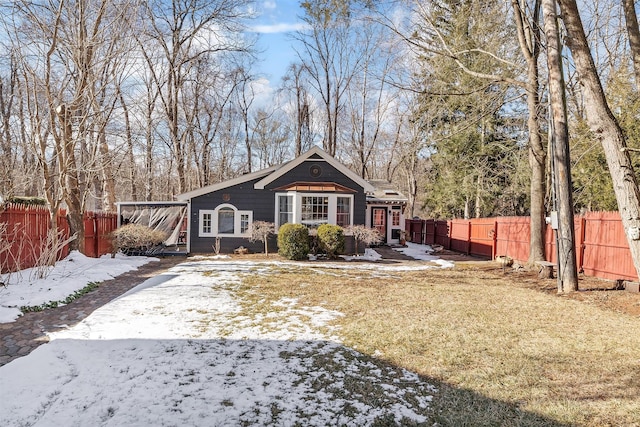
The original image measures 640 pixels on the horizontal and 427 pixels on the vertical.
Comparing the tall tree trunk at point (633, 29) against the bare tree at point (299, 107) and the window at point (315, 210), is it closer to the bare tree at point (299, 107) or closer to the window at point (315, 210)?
the window at point (315, 210)

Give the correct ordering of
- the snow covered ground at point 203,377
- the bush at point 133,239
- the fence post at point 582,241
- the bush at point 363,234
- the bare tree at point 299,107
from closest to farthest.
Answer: the snow covered ground at point 203,377
the fence post at point 582,241
the bush at point 133,239
the bush at point 363,234
the bare tree at point 299,107

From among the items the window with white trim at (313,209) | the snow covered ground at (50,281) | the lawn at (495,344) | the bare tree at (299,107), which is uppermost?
the bare tree at (299,107)

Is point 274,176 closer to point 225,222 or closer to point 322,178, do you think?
point 322,178

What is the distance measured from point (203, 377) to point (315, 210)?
11565 mm

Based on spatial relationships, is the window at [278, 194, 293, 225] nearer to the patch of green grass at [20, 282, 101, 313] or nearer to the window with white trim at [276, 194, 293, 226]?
the window with white trim at [276, 194, 293, 226]

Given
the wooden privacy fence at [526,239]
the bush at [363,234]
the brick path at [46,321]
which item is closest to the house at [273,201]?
the bush at [363,234]

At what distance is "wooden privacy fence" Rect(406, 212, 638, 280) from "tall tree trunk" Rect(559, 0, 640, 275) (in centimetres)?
442

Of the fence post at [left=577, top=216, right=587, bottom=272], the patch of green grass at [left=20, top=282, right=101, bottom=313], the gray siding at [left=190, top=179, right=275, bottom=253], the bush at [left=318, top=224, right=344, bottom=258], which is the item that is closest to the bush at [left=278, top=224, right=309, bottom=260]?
the bush at [left=318, top=224, right=344, bottom=258]

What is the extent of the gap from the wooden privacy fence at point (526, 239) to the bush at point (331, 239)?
20.8ft

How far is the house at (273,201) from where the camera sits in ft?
49.3

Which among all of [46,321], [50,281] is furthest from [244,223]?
[46,321]

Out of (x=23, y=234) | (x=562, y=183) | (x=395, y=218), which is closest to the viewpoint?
(x=562, y=183)

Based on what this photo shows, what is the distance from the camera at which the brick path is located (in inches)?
173

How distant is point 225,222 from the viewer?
15242 millimetres
